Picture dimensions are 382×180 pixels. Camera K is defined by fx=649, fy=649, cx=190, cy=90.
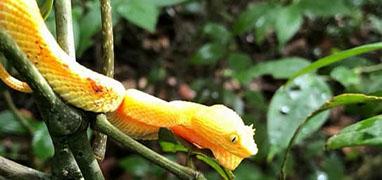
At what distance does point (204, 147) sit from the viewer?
0.90 metres

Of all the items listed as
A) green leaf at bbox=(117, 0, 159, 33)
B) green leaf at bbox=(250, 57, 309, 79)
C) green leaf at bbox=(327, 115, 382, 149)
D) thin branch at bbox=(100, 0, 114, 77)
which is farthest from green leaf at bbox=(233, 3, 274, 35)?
thin branch at bbox=(100, 0, 114, 77)

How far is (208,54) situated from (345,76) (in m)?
0.70

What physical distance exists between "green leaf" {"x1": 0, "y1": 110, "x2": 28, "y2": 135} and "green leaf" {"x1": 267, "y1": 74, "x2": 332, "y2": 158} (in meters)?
0.84

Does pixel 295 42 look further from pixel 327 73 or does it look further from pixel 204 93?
pixel 327 73

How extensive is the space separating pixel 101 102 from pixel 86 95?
0.07 feet

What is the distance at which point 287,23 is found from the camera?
5.86ft

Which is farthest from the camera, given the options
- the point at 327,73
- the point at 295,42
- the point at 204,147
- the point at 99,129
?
the point at 295,42

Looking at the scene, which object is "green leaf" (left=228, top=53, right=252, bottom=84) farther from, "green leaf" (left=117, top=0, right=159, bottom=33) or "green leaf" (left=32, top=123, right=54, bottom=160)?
"green leaf" (left=32, top=123, right=54, bottom=160)

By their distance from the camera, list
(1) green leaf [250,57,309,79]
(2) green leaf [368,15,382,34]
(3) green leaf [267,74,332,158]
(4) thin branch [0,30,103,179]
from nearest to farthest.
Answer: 1. (4) thin branch [0,30,103,179]
2. (3) green leaf [267,74,332,158]
3. (1) green leaf [250,57,309,79]
4. (2) green leaf [368,15,382,34]

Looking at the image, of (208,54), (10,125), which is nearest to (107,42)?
(10,125)

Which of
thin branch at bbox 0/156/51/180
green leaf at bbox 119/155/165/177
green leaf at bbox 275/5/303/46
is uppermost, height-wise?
green leaf at bbox 275/5/303/46

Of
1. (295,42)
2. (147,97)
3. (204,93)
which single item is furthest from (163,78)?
(147,97)

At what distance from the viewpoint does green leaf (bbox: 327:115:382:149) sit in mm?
982

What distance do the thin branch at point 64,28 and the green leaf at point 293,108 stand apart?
2.07 ft
